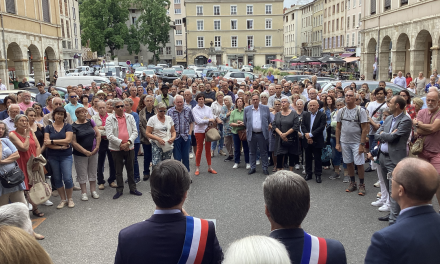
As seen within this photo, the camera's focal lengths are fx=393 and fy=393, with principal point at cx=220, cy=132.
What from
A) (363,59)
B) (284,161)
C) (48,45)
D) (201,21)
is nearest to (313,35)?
(201,21)

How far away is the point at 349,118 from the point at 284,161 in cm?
290

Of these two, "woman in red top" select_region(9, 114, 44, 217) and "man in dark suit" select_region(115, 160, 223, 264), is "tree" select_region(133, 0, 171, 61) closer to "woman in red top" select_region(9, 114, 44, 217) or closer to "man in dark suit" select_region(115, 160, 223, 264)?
"woman in red top" select_region(9, 114, 44, 217)

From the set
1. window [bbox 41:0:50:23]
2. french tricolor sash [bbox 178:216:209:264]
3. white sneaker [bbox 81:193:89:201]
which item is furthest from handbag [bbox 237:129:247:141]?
window [bbox 41:0:50:23]

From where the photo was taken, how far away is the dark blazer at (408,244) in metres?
2.46

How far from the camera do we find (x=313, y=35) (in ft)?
269

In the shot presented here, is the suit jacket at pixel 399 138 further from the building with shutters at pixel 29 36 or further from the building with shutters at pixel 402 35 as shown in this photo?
the building with shutters at pixel 29 36

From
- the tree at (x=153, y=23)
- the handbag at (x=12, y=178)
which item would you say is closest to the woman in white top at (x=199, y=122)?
the handbag at (x=12, y=178)

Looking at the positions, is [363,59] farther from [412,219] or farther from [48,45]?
[412,219]

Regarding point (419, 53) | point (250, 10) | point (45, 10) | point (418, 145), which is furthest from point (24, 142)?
point (250, 10)

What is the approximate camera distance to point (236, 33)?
264 ft

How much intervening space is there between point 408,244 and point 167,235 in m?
1.53

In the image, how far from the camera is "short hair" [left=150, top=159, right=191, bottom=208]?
2691 millimetres

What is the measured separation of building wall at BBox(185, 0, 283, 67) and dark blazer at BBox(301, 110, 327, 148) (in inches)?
2786

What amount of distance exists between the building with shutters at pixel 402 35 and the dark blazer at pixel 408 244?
2370 centimetres
